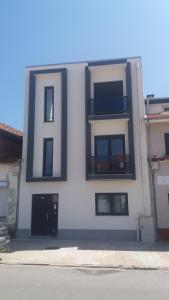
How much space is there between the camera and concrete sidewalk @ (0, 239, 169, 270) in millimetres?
10797

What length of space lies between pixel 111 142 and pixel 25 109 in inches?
230

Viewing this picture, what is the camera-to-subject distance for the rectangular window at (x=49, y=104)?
18.8 meters

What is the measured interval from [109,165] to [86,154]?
1.48m

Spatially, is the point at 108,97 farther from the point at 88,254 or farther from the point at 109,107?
the point at 88,254

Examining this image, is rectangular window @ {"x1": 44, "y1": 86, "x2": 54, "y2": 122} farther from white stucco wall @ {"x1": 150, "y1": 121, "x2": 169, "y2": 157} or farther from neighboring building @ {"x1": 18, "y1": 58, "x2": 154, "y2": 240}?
white stucco wall @ {"x1": 150, "y1": 121, "x2": 169, "y2": 157}

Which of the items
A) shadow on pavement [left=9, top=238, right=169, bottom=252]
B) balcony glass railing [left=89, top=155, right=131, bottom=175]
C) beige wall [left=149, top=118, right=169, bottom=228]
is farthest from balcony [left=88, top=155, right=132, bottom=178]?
shadow on pavement [left=9, top=238, right=169, bottom=252]

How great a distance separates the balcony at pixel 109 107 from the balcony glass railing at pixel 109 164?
243cm

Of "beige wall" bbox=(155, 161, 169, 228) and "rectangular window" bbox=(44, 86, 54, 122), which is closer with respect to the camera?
"beige wall" bbox=(155, 161, 169, 228)

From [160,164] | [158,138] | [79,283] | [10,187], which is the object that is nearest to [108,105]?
[158,138]

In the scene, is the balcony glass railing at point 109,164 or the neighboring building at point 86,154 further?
the balcony glass railing at point 109,164

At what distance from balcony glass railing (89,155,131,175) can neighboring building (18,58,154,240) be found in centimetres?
6

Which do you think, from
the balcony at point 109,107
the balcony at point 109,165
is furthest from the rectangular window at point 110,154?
the balcony at point 109,107

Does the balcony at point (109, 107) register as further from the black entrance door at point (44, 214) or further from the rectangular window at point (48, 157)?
the black entrance door at point (44, 214)

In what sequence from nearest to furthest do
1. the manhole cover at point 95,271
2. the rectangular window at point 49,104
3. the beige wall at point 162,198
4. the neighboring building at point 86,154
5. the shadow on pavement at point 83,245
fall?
1. the manhole cover at point 95,271
2. the shadow on pavement at point 83,245
3. the beige wall at point 162,198
4. the neighboring building at point 86,154
5. the rectangular window at point 49,104
